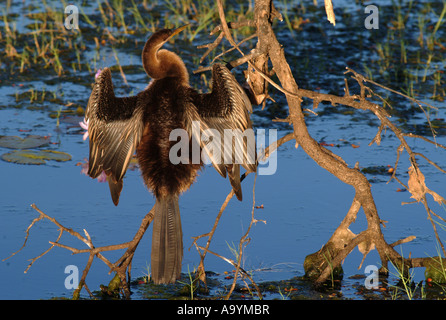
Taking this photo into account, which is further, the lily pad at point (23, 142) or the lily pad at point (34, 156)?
the lily pad at point (23, 142)

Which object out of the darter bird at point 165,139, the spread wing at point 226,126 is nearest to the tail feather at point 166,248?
the darter bird at point 165,139

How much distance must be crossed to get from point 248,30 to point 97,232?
472 centimetres

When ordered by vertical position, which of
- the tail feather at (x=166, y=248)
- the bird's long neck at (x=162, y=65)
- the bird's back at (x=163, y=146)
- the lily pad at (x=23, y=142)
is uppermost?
the bird's long neck at (x=162, y=65)

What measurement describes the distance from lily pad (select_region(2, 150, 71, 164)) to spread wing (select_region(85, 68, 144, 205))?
6.21 ft

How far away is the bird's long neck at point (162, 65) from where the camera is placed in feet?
15.1

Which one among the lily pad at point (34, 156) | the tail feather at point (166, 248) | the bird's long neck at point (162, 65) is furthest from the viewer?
the lily pad at point (34, 156)

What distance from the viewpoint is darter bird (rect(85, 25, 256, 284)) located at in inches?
165

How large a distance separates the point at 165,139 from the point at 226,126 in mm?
351

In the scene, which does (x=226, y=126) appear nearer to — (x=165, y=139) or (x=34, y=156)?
(x=165, y=139)

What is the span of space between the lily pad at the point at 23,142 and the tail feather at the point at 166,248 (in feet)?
8.76

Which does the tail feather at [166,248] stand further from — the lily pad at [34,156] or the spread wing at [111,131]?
the lily pad at [34,156]

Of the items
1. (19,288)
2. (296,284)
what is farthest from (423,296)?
(19,288)

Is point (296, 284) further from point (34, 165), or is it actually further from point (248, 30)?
point (248, 30)

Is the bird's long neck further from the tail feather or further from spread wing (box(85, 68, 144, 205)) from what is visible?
the tail feather
